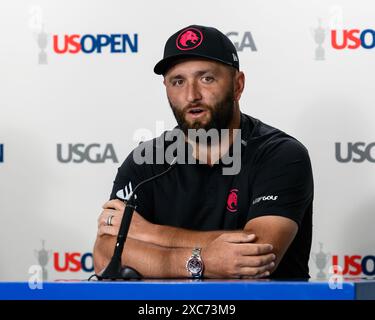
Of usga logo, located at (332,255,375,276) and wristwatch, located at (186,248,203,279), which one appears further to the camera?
usga logo, located at (332,255,375,276)

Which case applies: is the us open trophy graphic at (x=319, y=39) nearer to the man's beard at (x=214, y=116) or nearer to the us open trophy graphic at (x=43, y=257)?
the man's beard at (x=214, y=116)

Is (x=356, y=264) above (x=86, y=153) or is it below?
below

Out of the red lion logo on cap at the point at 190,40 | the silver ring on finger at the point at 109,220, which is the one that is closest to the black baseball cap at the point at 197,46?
the red lion logo on cap at the point at 190,40

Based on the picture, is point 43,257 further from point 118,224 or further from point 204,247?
point 204,247

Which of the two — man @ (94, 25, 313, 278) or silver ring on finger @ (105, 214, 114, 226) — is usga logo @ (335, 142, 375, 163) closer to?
man @ (94, 25, 313, 278)

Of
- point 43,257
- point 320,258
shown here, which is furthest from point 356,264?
point 43,257

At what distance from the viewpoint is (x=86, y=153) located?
333cm

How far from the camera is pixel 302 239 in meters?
2.43

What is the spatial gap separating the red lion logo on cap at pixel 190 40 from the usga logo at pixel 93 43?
92 centimetres

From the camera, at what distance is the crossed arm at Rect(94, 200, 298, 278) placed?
77.8 inches

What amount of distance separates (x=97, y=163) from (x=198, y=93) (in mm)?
966

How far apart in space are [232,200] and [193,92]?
1.30 feet

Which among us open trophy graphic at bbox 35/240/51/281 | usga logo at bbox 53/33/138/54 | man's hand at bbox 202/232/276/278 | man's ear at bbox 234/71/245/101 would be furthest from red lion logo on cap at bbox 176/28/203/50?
us open trophy graphic at bbox 35/240/51/281
